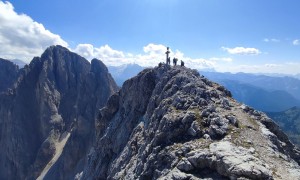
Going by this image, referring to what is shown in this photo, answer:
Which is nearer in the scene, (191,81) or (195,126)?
(195,126)

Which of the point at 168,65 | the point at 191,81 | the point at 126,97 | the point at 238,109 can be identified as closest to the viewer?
the point at 238,109

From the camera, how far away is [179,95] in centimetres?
6147

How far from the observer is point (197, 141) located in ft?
141

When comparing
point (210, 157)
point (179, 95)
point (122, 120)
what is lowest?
point (122, 120)

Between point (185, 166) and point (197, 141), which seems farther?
point (197, 141)

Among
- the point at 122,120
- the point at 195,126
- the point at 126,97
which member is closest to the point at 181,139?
→ the point at 195,126

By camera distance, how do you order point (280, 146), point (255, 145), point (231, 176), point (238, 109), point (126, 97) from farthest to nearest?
point (126, 97), point (238, 109), point (280, 146), point (255, 145), point (231, 176)

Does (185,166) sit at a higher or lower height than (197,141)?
lower

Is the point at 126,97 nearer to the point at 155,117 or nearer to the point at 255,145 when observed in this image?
the point at 155,117

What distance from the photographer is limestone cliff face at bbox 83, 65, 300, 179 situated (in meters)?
35.7

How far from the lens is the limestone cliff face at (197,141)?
35688 mm

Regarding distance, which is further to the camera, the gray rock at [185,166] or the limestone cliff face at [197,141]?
the gray rock at [185,166]

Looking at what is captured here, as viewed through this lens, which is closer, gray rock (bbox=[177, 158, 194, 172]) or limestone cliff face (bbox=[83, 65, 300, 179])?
limestone cliff face (bbox=[83, 65, 300, 179])

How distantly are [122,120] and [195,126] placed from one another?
45179mm
